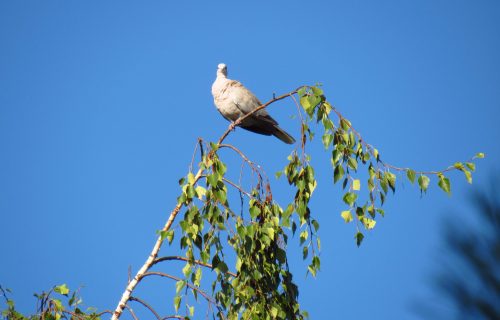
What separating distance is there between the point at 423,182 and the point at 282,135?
4442 millimetres

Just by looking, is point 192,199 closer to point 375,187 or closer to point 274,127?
point 375,187

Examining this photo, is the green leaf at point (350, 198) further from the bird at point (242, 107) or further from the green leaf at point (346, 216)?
the bird at point (242, 107)

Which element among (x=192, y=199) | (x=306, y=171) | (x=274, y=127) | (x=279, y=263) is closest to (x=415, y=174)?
(x=306, y=171)

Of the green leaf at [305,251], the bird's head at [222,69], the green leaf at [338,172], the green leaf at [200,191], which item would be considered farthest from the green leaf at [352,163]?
the bird's head at [222,69]

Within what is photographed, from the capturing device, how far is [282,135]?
8453 millimetres

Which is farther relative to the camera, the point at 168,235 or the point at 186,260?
the point at 186,260

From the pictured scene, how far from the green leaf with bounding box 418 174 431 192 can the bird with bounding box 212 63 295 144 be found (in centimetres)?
416

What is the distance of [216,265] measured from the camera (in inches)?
167

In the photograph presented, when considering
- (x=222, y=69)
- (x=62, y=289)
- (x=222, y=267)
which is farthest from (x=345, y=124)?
(x=222, y=69)

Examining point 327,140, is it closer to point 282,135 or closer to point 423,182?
point 423,182

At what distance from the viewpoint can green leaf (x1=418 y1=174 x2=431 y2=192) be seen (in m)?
4.02

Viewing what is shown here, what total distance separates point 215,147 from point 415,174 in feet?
3.49

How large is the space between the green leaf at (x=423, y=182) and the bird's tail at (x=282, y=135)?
428 centimetres

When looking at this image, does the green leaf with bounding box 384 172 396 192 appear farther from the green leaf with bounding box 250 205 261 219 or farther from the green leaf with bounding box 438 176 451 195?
the green leaf with bounding box 250 205 261 219
